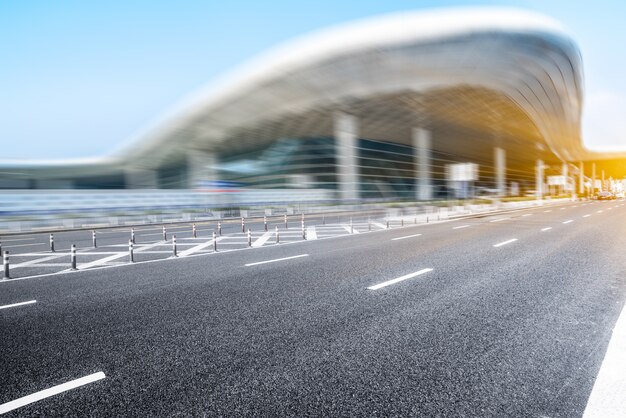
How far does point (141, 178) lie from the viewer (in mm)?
77562

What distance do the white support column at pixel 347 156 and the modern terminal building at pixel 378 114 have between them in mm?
141

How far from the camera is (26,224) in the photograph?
87.2 feet

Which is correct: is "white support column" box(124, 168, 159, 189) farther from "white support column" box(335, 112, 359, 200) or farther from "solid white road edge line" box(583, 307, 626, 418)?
"solid white road edge line" box(583, 307, 626, 418)

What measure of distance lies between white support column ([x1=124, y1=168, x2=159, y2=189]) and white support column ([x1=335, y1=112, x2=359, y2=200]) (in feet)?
160

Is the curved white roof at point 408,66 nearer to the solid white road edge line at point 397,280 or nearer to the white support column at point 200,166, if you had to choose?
the white support column at point 200,166

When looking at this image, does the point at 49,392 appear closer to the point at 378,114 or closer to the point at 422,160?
the point at 378,114

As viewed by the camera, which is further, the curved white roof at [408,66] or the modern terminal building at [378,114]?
the modern terminal building at [378,114]

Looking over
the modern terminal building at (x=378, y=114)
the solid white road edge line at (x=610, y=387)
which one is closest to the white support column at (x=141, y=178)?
the modern terminal building at (x=378, y=114)

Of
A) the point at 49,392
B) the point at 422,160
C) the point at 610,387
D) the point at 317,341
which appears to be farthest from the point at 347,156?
the point at 49,392

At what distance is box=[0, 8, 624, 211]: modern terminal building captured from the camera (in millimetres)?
27422

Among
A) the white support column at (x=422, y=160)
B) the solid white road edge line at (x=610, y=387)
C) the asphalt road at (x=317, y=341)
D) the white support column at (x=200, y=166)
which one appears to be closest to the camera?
the solid white road edge line at (x=610, y=387)

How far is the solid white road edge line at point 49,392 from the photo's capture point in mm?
2875

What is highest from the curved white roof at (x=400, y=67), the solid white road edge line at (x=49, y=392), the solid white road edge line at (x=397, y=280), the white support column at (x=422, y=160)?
the curved white roof at (x=400, y=67)

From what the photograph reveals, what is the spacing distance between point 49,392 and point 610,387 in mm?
4578
